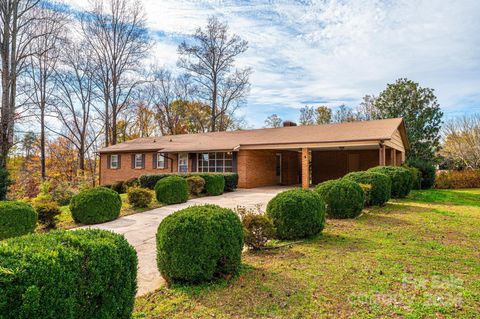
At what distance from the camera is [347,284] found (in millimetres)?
4051

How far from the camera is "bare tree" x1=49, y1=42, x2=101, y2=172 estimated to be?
2773 cm

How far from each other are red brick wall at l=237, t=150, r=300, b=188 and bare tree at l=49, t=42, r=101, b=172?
55.8ft

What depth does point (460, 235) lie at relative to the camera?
6.63 m

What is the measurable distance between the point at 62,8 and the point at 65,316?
18.1 metres

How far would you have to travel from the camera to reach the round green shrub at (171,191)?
12.0m

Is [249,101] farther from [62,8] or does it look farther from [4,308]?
[4,308]

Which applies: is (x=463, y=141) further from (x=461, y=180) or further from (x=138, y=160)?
(x=138, y=160)

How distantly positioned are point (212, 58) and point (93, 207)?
26.3 meters

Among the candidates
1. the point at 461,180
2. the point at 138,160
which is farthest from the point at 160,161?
the point at 461,180

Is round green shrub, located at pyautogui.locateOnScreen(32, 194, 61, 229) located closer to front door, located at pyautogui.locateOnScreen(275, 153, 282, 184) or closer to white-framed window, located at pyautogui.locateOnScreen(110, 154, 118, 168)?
front door, located at pyautogui.locateOnScreen(275, 153, 282, 184)

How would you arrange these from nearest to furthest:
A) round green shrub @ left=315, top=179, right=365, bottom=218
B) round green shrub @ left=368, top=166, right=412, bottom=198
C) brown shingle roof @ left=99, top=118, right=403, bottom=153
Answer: round green shrub @ left=315, top=179, right=365, bottom=218
round green shrub @ left=368, top=166, right=412, bottom=198
brown shingle roof @ left=99, top=118, right=403, bottom=153

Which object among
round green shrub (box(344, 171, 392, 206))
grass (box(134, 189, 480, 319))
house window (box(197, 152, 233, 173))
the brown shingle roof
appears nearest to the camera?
grass (box(134, 189, 480, 319))

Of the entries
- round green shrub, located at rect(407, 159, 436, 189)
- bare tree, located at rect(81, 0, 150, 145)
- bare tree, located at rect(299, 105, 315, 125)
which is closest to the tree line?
bare tree, located at rect(81, 0, 150, 145)

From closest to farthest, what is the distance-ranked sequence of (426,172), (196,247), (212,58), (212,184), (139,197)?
(196,247)
(139,197)
(212,184)
(426,172)
(212,58)
